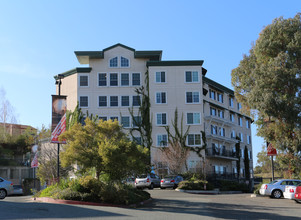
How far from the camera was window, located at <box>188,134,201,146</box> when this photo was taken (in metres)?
50.7

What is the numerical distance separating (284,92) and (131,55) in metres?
27.3

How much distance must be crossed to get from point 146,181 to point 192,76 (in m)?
20.1

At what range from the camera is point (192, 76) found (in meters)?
51.8

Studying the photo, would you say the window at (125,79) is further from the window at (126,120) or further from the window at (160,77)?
the window at (126,120)

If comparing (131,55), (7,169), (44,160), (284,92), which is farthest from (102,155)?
(7,169)

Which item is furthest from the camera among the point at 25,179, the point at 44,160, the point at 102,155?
the point at 25,179

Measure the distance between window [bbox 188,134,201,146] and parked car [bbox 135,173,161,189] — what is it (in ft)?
46.1

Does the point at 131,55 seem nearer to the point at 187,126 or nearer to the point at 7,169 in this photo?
the point at 187,126

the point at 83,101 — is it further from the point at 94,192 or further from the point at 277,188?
the point at 94,192

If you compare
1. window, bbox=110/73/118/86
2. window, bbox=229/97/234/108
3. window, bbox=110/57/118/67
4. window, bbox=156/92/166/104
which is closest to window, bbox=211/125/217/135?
window, bbox=229/97/234/108

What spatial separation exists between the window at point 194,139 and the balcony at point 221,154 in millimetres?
2278

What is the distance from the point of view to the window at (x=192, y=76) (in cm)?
5175

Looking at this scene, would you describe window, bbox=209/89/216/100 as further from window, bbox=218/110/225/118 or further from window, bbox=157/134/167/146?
window, bbox=157/134/167/146

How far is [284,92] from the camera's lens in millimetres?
29031
